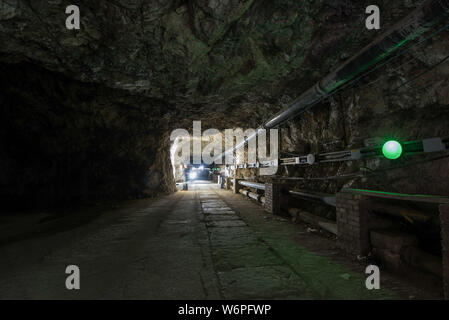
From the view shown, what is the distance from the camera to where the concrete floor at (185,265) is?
7.86ft

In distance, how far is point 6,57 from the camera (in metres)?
5.79

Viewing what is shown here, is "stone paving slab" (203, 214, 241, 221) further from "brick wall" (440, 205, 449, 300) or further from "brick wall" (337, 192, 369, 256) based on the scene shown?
"brick wall" (440, 205, 449, 300)

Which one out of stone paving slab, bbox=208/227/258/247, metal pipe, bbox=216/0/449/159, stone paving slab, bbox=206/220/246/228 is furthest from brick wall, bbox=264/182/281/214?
metal pipe, bbox=216/0/449/159

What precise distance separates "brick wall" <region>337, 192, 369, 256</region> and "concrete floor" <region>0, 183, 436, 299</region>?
28 cm

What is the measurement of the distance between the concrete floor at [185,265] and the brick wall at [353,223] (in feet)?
0.93

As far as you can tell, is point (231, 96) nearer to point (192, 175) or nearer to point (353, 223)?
point (353, 223)

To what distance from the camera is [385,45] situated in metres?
3.32

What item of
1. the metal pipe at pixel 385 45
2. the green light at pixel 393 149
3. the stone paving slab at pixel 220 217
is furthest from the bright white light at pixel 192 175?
the green light at pixel 393 149

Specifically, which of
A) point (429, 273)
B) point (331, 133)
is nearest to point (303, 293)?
point (429, 273)

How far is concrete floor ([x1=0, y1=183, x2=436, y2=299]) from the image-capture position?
7.86 ft

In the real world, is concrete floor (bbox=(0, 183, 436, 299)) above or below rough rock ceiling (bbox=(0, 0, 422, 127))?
below
